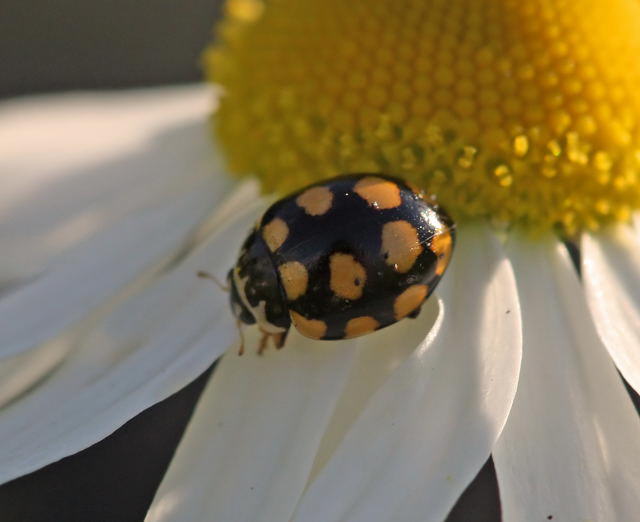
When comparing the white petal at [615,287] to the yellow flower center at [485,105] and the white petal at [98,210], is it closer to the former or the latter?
the yellow flower center at [485,105]

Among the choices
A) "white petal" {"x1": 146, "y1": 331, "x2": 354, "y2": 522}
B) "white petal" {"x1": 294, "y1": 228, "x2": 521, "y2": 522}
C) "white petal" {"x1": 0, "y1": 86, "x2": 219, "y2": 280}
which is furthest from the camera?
"white petal" {"x1": 0, "y1": 86, "x2": 219, "y2": 280}

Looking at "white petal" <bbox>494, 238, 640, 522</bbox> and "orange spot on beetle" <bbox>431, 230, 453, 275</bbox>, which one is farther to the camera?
"orange spot on beetle" <bbox>431, 230, 453, 275</bbox>

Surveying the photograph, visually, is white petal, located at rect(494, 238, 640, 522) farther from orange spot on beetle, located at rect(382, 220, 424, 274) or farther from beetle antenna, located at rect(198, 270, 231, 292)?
beetle antenna, located at rect(198, 270, 231, 292)

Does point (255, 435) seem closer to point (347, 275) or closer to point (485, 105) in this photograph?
point (347, 275)

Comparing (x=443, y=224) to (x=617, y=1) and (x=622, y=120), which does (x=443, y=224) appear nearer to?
(x=622, y=120)

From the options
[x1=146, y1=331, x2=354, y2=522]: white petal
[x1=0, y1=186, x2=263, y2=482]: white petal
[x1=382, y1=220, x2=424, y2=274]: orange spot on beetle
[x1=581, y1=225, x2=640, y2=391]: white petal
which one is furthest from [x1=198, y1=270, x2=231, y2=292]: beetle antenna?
[x1=581, y1=225, x2=640, y2=391]: white petal

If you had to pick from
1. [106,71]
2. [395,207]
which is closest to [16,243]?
[395,207]

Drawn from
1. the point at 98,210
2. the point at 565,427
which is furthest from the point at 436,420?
the point at 98,210
